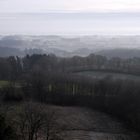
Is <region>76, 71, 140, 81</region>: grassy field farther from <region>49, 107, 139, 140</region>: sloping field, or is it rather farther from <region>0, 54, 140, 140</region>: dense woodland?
<region>49, 107, 139, 140</region>: sloping field

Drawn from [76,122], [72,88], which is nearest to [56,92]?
[72,88]

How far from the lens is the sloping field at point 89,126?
21453 mm

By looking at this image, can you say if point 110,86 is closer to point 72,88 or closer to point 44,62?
point 72,88

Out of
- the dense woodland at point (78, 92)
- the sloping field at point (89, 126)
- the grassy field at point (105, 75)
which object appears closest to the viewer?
the sloping field at point (89, 126)

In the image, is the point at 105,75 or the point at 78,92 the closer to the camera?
the point at 78,92

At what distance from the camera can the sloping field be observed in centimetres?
2145

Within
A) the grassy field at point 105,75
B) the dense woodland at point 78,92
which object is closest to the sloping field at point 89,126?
the dense woodland at point 78,92

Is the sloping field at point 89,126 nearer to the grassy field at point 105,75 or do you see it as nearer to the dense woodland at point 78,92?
the dense woodland at point 78,92

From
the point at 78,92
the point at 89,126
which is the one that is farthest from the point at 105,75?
the point at 89,126

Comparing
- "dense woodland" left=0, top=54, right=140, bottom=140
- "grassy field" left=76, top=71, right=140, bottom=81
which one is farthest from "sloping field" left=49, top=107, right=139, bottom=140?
"grassy field" left=76, top=71, right=140, bottom=81

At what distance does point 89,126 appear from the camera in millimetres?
24094

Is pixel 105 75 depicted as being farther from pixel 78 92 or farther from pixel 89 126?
pixel 89 126

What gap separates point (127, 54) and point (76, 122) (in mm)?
37735

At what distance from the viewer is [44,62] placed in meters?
41.5
